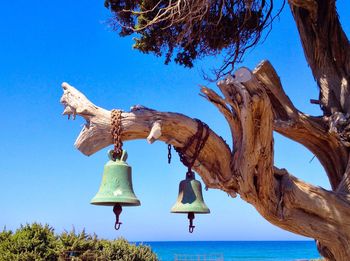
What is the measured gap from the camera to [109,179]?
4.31 m

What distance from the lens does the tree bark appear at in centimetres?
473

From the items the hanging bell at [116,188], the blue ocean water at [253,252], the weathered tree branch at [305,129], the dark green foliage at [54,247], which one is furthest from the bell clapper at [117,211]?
the blue ocean water at [253,252]

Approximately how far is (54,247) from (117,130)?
9280mm

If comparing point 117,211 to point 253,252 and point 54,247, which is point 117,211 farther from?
point 253,252

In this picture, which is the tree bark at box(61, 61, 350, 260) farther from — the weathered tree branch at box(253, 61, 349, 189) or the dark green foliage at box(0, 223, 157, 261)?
the dark green foliage at box(0, 223, 157, 261)

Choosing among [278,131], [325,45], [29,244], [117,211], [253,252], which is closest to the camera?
[117,211]

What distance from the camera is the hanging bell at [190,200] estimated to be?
4.61m

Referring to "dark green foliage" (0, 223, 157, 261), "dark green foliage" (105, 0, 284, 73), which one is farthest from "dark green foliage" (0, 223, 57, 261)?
"dark green foliage" (105, 0, 284, 73)

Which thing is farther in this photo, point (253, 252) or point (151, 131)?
point (253, 252)

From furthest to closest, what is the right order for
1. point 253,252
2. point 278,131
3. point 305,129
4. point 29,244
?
point 253,252, point 29,244, point 278,131, point 305,129

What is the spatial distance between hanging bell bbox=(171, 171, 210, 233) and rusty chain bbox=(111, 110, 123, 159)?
662 millimetres

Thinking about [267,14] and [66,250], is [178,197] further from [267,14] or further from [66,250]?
[66,250]

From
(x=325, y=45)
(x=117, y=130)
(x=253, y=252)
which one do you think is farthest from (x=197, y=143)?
(x=253, y=252)

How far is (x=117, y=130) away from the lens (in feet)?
15.2
